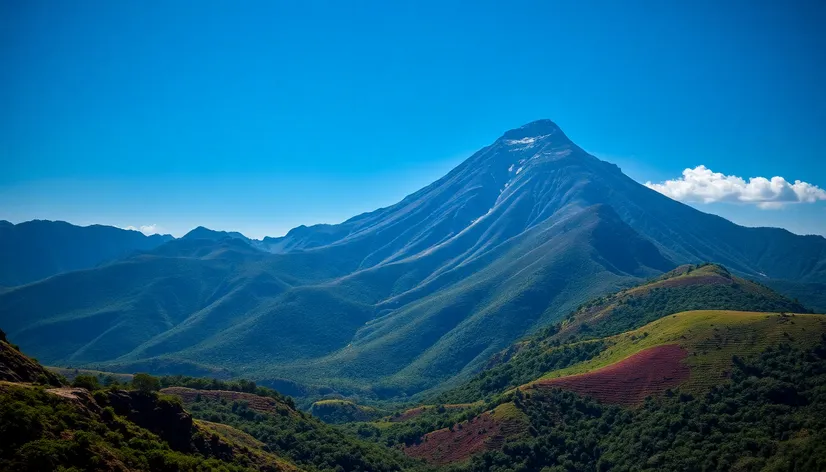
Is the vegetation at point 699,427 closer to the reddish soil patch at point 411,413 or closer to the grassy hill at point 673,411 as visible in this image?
the grassy hill at point 673,411

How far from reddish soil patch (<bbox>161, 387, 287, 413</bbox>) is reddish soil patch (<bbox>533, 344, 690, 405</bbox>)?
53183 millimetres

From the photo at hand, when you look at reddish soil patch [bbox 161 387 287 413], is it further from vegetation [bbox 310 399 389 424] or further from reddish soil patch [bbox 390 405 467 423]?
vegetation [bbox 310 399 389 424]

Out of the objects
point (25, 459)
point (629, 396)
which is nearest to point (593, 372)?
point (629, 396)

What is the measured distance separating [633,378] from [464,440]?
34.7 m

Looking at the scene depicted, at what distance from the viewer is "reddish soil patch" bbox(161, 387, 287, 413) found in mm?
95438

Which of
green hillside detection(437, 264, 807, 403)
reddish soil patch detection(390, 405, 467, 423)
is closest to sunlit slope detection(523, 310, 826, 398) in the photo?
green hillside detection(437, 264, 807, 403)

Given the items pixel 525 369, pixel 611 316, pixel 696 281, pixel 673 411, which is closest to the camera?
pixel 673 411

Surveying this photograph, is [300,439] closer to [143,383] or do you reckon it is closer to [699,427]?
[143,383]

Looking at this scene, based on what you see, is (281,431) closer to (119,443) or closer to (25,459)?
(119,443)

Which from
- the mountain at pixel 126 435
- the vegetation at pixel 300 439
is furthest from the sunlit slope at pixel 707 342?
the mountain at pixel 126 435

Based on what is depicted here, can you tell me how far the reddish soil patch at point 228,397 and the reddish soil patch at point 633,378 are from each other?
174 feet

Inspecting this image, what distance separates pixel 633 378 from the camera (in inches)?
4063

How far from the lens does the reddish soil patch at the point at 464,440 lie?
97.5 meters

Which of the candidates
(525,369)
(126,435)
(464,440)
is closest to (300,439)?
(464,440)
